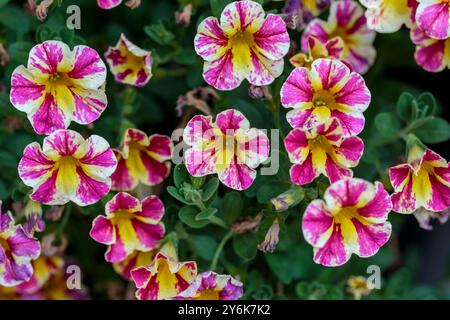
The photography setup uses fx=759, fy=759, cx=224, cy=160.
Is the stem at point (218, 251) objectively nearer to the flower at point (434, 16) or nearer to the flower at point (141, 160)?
the flower at point (141, 160)

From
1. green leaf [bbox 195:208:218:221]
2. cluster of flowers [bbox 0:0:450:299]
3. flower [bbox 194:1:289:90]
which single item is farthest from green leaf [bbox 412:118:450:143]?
green leaf [bbox 195:208:218:221]

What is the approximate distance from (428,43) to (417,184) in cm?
30

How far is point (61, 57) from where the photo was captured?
1358 mm

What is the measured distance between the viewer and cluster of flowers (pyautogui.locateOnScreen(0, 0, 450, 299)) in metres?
→ 1.33

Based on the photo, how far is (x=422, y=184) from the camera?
4.58ft

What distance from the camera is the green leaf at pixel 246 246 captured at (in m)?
1.52

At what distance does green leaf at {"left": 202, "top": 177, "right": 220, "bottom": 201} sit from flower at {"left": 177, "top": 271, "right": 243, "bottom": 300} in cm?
14

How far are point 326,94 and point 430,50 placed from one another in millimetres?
275

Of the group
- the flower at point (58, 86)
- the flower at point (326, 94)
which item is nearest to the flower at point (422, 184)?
the flower at point (326, 94)

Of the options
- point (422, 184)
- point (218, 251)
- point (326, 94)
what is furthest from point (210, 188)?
point (422, 184)

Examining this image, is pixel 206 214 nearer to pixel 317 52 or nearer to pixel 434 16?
pixel 317 52

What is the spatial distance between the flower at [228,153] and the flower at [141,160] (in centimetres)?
14
